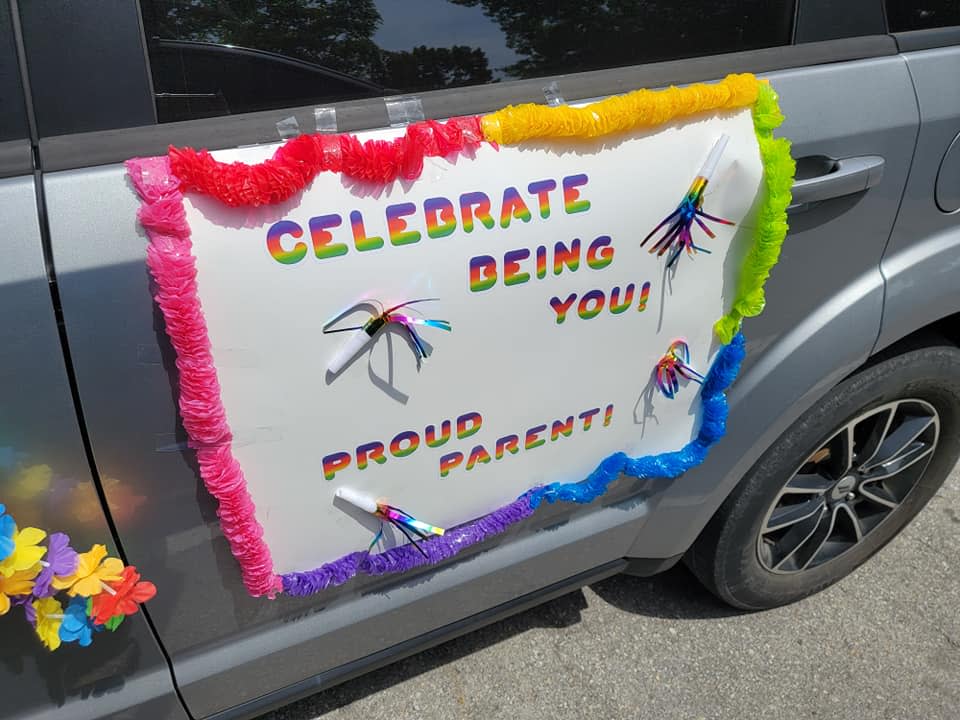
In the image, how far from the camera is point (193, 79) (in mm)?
1077

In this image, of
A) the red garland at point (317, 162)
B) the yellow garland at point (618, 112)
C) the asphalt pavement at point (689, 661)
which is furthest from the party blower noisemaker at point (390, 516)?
the asphalt pavement at point (689, 661)

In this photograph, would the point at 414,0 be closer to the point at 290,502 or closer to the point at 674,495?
the point at 290,502

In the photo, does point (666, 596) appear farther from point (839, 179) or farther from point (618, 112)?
point (618, 112)

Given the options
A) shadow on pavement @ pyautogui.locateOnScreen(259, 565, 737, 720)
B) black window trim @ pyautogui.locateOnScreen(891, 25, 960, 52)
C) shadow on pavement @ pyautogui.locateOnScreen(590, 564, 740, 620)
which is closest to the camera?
black window trim @ pyautogui.locateOnScreen(891, 25, 960, 52)

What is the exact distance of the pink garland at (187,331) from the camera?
98 centimetres

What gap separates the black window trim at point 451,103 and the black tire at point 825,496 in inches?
29.1

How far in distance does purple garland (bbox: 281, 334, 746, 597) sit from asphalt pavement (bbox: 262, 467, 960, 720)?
63 centimetres

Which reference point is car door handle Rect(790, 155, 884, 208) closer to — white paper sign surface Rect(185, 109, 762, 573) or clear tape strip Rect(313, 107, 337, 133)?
white paper sign surface Rect(185, 109, 762, 573)

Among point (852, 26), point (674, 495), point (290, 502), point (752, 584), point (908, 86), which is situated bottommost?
point (752, 584)

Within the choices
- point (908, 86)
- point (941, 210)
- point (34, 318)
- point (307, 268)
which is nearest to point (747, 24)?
point (908, 86)

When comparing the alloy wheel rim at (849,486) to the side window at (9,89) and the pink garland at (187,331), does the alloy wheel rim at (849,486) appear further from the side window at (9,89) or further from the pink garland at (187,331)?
the side window at (9,89)

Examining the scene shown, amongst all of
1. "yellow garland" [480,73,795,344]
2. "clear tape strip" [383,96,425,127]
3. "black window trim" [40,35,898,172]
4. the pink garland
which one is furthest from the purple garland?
"clear tape strip" [383,96,425,127]

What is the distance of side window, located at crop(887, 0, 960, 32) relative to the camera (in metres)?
1.50

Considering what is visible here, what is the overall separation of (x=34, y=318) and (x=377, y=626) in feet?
2.84
